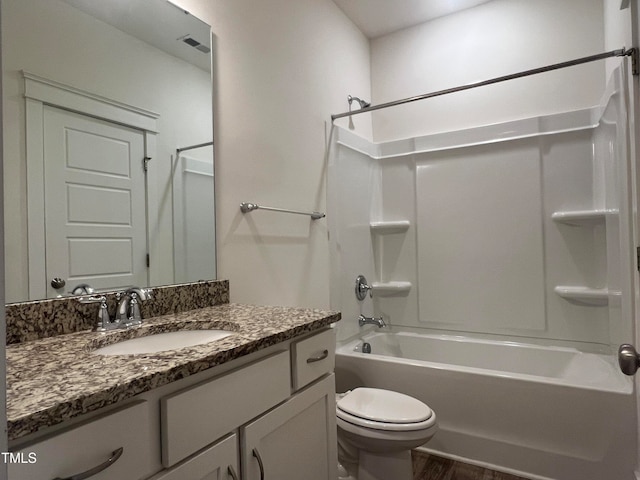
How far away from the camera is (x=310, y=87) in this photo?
7.32 feet

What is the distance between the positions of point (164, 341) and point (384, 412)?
947 millimetres

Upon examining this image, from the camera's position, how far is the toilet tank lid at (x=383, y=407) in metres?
1.52

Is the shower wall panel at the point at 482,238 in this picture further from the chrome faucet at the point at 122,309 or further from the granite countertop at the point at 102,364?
the chrome faucet at the point at 122,309

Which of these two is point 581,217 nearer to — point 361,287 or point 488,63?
point 488,63

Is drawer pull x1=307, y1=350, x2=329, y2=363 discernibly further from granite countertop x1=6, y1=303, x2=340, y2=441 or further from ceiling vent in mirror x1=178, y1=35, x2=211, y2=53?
ceiling vent in mirror x1=178, y1=35, x2=211, y2=53

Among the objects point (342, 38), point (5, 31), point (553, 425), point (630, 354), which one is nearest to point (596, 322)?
point (553, 425)

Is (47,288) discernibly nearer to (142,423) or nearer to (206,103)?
(142,423)

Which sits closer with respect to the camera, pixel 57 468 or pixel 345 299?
pixel 57 468

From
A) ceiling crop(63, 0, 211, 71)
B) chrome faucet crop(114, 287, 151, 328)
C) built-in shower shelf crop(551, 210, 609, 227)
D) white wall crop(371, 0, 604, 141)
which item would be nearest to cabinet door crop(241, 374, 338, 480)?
chrome faucet crop(114, 287, 151, 328)

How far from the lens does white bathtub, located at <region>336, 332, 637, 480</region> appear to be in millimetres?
1615

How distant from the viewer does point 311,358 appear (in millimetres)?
1177

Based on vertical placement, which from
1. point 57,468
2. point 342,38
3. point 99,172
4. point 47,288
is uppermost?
point 342,38

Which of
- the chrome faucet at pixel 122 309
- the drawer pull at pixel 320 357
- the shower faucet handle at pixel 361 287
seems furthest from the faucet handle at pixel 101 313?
the shower faucet handle at pixel 361 287

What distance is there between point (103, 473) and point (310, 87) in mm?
2082
